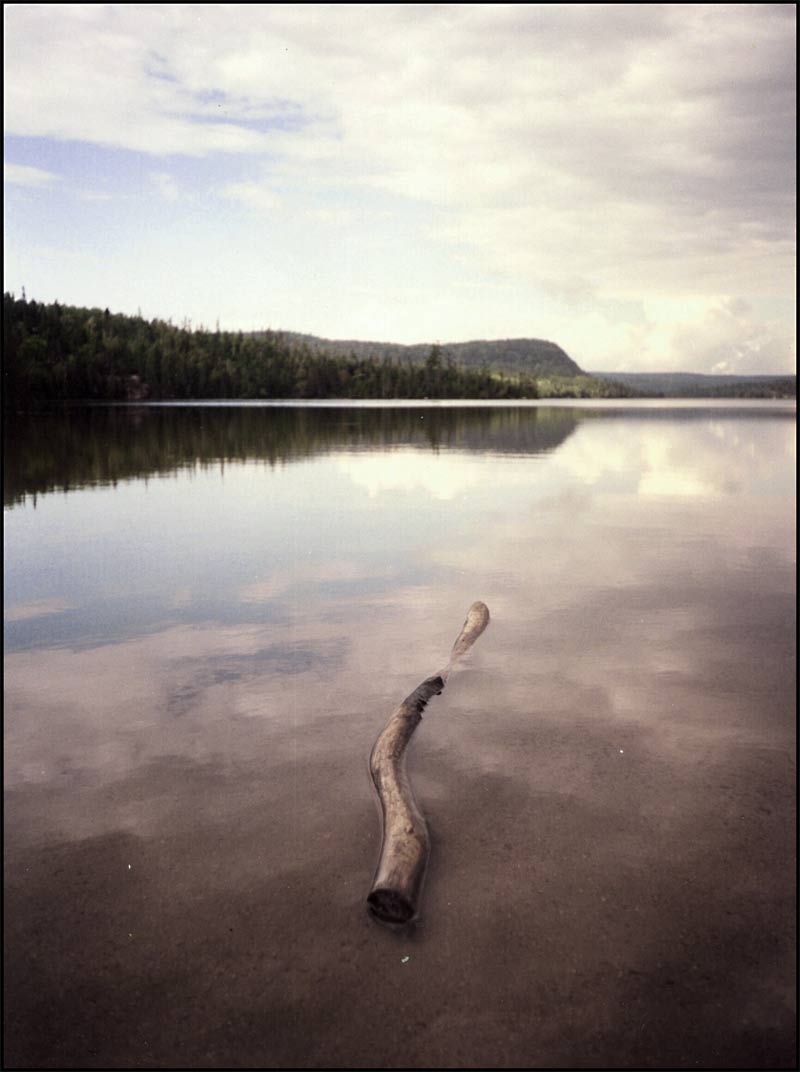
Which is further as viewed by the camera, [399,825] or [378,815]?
[378,815]

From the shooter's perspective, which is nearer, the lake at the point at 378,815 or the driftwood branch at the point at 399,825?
the lake at the point at 378,815

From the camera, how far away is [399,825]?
6.92 metres

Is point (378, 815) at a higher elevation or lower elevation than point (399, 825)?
lower

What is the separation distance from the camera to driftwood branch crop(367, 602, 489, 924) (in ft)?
20.1

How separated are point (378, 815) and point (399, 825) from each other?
742mm

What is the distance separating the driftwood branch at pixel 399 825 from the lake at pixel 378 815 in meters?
0.18

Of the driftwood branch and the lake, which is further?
the driftwood branch

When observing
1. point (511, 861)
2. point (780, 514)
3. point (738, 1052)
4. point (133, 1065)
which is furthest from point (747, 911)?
point (780, 514)

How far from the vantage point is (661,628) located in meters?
13.7

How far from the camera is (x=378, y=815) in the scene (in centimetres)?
761

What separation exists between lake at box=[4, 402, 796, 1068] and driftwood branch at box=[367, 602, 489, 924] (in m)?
0.18

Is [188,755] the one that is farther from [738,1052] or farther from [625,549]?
[625,549]

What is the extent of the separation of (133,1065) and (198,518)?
20670 millimetres

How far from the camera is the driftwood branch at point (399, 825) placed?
613 centimetres
